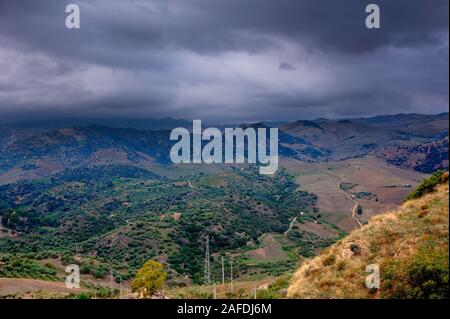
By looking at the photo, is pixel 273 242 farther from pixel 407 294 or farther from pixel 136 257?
pixel 407 294

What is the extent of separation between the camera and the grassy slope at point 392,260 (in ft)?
93.7

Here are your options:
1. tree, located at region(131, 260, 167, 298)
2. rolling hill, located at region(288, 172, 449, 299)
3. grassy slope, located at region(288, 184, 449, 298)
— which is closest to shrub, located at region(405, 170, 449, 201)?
rolling hill, located at region(288, 172, 449, 299)

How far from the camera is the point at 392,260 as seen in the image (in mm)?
31656

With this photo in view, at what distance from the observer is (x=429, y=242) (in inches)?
1271

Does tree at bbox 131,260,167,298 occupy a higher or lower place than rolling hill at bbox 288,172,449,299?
lower

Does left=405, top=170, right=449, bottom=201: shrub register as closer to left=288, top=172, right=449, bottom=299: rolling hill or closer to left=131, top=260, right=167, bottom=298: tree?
left=288, top=172, right=449, bottom=299: rolling hill

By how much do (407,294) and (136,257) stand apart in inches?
5000

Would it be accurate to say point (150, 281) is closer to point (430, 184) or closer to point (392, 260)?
point (392, 260)

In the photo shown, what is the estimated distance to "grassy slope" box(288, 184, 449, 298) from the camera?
28562mm

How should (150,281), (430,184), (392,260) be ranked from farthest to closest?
(430,184), (150,281), (392,260)

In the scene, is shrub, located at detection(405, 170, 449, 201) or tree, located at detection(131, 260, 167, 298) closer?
tree, located at detection(131, 260, 167, 298)

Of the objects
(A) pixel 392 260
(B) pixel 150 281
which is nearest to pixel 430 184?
(A) pixel 392 260

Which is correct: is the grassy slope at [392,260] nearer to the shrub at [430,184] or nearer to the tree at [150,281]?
the shrub at [430,184]
